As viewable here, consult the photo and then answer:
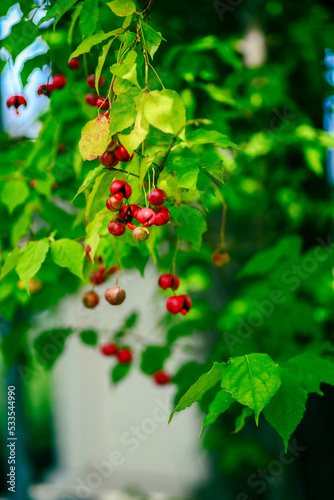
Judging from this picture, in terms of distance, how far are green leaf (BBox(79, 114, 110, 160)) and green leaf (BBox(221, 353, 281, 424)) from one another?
43 centimetres

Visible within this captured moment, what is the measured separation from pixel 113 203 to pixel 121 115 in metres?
0.15

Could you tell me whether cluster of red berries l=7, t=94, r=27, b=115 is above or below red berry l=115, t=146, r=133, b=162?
below

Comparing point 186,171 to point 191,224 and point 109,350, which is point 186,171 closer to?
point 191,224

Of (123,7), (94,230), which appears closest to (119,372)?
(94,230)

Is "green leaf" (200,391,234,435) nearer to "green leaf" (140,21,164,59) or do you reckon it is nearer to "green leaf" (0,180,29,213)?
"green leaf" (140,21,164,59)

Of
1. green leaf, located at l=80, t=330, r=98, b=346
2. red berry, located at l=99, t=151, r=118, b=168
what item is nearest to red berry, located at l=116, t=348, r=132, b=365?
green leaf, located at l=80, t=330, r=98, b=346

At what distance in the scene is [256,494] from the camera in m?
2.33

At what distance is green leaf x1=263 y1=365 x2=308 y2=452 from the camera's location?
2.67ft

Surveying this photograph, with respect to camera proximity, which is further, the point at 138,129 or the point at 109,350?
the point at 109,350

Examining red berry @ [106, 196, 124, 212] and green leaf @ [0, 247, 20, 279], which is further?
green leaf @ [0, 247, 20, 279]

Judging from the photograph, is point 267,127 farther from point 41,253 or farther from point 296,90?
point 41,253

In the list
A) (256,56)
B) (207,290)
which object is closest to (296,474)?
(207,290)

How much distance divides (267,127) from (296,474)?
1505mm

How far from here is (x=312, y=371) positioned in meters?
0.97
